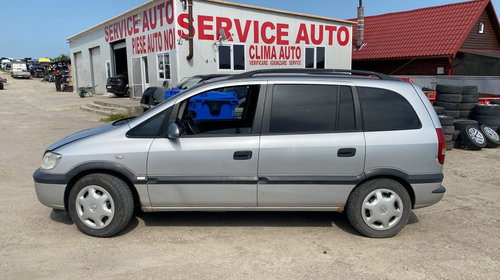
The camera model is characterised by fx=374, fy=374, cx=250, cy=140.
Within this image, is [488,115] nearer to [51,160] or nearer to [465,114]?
[465,114]

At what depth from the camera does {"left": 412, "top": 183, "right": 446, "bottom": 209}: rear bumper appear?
3.94 m

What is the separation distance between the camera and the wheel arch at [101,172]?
12.4 ft

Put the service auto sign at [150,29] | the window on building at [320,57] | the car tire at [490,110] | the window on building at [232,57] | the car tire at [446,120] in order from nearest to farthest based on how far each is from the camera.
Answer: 1. the car tire at [446,120]
2. the car tire at [490,110]
3. the service auto sign at [150,29]
4. the window on building at [232,57]
5. the window on building at [320,57]

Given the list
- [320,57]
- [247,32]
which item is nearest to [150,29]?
[247,32]

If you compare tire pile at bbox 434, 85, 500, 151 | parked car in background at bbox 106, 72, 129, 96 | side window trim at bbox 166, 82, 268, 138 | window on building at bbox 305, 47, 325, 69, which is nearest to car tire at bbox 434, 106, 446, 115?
tire pile at bbox 434, 85, 500, 151

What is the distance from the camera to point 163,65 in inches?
625

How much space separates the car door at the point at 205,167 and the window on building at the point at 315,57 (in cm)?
1471

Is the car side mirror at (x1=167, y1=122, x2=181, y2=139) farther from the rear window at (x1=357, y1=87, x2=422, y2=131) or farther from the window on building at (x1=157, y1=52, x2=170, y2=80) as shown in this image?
the window on building at (x1=157, y1=52, x2=170, y2=80)

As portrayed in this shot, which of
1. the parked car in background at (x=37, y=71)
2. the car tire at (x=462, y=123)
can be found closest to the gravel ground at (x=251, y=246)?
the car tire at (x=462, y=123)

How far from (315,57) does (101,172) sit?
15.7m

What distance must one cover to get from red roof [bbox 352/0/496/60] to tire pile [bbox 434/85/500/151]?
11632mm

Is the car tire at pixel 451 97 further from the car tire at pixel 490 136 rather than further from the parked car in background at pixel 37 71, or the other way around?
the parked car in background at pixel 37 71

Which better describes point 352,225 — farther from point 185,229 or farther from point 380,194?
point 185,229

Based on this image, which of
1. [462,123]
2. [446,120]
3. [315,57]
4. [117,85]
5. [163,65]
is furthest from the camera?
[117,85]
